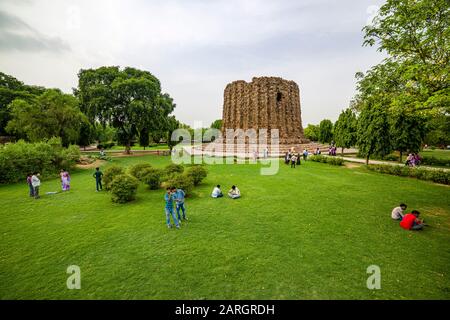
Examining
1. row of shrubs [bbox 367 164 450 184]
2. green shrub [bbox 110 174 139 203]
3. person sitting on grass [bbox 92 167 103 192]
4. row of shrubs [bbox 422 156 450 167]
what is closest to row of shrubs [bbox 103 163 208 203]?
green shrub [bbox 110 174 139 203]

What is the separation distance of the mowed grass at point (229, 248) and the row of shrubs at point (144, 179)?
728mm

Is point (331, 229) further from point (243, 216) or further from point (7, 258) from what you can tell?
point (7, 258)

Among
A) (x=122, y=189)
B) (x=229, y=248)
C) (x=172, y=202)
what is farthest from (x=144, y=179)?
(x=229, y=248)

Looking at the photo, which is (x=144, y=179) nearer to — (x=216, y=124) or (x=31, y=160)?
(x=31, y=160)

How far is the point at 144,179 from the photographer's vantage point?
11.7 metres

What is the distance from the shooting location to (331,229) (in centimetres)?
666

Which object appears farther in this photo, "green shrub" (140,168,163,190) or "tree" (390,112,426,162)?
"tree" (390,112,426,162)

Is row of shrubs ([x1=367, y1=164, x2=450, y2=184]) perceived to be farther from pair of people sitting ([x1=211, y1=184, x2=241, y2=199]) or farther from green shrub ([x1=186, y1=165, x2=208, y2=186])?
green shrub ([x1=186, y1=165, x2=208, y2=186])

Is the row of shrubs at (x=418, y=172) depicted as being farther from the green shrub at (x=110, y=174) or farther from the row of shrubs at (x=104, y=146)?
the row of shrubs at (x=104, y=146)

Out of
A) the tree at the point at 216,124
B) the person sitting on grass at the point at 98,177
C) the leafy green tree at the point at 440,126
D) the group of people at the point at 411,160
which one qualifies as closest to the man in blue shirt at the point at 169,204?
the person sitting on grass at the point at 98,177

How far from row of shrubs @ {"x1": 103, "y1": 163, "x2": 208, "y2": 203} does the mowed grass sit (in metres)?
0.73

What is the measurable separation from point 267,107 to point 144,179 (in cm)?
2868

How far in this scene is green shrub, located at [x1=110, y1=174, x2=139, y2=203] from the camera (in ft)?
31.1

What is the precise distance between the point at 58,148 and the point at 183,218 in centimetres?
1668
